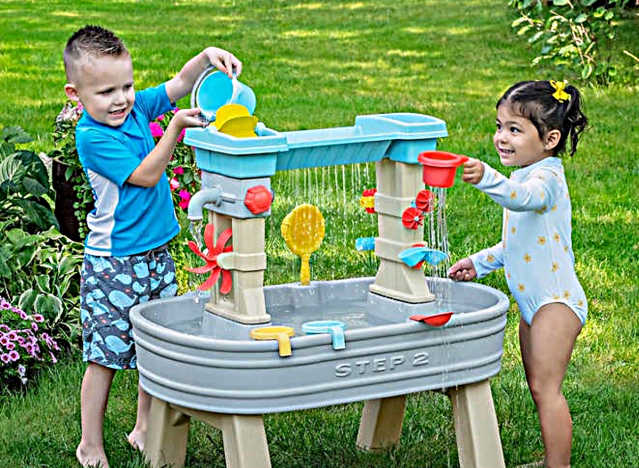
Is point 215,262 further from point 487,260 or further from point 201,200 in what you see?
point 487,260

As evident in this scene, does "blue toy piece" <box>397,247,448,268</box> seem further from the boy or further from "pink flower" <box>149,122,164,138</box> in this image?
"pink flower" <box>149,122,164,138</box>

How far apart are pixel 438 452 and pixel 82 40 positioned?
1.65 meters

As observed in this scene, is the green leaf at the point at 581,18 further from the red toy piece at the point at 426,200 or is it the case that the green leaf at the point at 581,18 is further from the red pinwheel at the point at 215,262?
the red pinwheel at the point at 215,262

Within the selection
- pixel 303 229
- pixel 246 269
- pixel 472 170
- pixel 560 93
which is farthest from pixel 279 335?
pixel 560 93

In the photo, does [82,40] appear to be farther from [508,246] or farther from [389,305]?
[508,246]

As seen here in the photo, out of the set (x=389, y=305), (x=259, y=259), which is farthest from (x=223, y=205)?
(x=389, y=305)

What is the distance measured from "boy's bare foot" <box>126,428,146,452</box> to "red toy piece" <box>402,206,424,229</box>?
1080 millimetres

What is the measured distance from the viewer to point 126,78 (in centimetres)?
321

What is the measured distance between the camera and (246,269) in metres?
2.83

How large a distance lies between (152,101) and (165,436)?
104 cm

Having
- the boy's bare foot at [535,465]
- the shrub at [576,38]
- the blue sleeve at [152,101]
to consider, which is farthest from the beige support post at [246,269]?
the shrub at [576,38]

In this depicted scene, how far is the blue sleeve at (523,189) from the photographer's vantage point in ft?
9.59

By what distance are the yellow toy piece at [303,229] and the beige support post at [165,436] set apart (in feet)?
1.85

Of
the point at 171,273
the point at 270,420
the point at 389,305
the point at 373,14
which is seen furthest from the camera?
the point at 373,14
